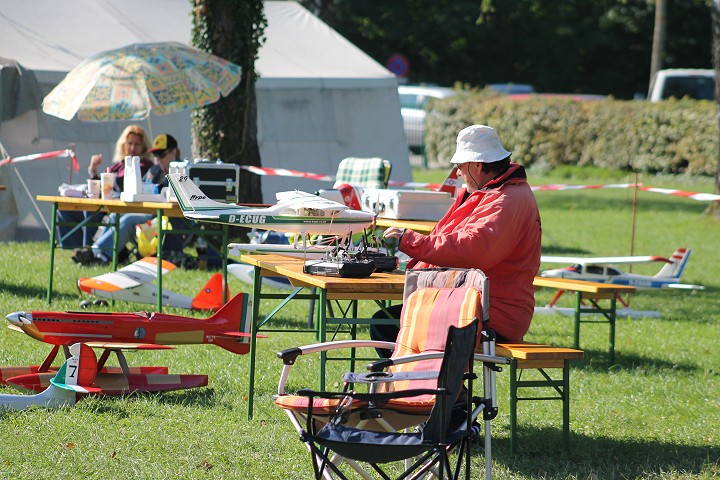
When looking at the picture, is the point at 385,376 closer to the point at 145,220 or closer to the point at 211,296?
the point at 211,296

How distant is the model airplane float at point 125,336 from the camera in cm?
606

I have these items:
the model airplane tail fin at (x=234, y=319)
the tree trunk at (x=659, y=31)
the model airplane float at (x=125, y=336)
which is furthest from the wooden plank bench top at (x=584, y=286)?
the tree trunk at (x=659, y=31)

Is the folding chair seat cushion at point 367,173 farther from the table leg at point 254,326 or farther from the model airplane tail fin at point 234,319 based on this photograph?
the table leg at point 254,326

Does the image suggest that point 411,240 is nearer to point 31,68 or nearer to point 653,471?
point 653,471

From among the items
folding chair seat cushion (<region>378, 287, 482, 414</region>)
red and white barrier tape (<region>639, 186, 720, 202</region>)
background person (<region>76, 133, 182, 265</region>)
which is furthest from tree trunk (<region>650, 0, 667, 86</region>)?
folding chair seat cushion (<region>378, 287, 482, 414</region>)

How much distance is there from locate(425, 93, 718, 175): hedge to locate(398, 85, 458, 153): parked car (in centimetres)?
128

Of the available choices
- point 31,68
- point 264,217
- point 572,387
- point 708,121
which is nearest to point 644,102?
point 708,121

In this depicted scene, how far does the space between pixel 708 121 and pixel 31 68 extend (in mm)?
13231

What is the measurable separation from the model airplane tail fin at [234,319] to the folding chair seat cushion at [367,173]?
10.3 ft

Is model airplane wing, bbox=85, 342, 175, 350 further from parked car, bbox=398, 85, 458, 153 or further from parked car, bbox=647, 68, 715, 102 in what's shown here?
parked car, bbox=647, 68, 715, 102

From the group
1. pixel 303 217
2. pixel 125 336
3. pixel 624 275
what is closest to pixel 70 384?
pixel 125 336

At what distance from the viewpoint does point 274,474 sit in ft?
16.4

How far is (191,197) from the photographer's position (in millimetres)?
6301

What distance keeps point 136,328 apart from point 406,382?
2110 millimetres
